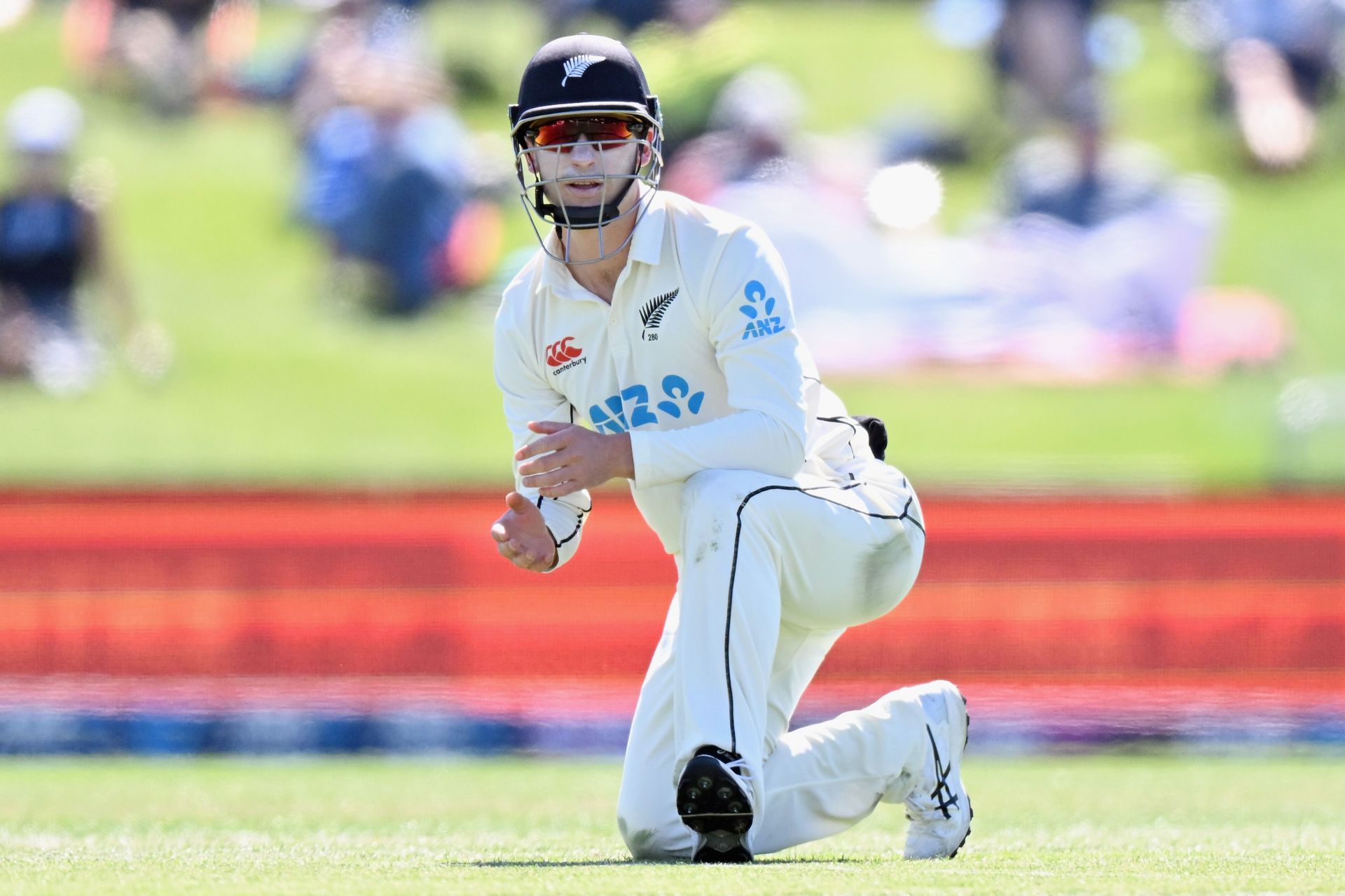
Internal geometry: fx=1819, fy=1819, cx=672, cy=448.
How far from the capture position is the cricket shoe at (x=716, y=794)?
3395 mm

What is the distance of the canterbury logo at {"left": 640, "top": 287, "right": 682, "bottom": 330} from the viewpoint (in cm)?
382

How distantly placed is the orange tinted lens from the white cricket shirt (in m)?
0.17

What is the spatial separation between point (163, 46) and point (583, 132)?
1203 centimetres

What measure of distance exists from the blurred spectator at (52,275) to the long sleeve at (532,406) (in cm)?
1035

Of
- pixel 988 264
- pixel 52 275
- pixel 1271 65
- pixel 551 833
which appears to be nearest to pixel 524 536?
pixel 551 833

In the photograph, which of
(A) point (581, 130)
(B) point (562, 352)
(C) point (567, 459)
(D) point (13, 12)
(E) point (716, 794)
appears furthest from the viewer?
(D) point (13, 12)

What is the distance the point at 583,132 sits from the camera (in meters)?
3.83

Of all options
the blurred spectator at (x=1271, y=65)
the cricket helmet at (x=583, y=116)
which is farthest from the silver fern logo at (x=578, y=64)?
the blurred spectator at (x=1271, y=65)

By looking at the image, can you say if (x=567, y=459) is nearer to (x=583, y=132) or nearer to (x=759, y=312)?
(x=759, y=312)

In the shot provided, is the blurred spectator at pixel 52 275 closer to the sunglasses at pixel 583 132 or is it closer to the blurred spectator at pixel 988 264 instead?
the blurred spectator at pixel 988 264

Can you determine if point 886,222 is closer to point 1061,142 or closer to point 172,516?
point 1061,142

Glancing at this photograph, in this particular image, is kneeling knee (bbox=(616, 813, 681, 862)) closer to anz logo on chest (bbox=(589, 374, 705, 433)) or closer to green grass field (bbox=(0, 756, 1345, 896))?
green grass field (bbox=(0, 756, 1345, 896))

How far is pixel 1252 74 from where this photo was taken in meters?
15.1

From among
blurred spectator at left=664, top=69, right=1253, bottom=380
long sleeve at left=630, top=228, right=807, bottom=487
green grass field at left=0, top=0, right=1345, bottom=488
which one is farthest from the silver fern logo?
blurred spectator at left=664, top=69, right=1253, bottom=380
